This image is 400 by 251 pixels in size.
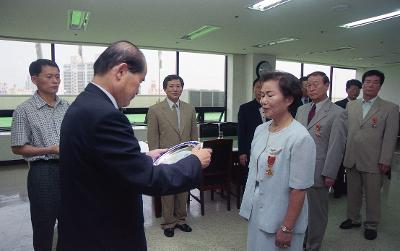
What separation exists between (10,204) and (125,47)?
3660mm

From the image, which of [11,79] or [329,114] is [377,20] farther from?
[11,79]

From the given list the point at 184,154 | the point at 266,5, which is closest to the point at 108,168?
the point at 184,154

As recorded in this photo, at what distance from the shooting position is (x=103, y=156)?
0.86m

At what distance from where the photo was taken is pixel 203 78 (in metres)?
8.09

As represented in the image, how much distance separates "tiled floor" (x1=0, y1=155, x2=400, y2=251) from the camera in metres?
2.63

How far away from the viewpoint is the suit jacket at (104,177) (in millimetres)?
870

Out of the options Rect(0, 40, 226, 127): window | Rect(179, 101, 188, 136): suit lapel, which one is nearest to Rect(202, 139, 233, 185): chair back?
Rect(179, 101, 188, 136): suit lapel

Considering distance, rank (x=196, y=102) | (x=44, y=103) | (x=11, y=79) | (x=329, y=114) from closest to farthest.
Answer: (x=44, y=103), (x=329, y=114), (x=11, y=79), (x=196, y=102)

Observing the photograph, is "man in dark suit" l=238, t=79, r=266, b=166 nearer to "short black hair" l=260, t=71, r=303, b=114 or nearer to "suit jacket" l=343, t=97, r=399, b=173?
"suit jacket" l=343, t=97, r=399, b=173

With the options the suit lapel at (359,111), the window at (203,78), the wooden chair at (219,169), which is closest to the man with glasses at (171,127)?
the wooden chair at (219,169)

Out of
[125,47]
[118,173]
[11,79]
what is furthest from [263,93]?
[11,79]

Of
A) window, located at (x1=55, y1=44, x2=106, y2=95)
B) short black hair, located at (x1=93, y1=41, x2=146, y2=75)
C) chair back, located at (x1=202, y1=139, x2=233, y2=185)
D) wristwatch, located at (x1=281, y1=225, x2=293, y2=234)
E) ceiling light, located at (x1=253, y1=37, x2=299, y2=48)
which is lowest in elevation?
chair back, located at (x1=202, y1=139, x2=233, y2=185)

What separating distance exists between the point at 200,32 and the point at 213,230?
3.81m

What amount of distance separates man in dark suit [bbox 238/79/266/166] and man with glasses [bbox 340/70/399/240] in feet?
3.05
